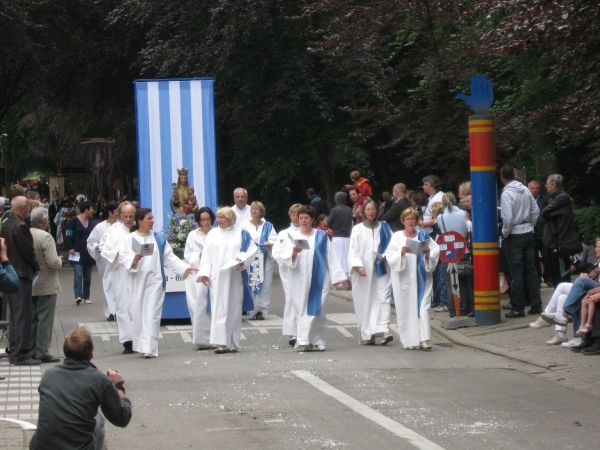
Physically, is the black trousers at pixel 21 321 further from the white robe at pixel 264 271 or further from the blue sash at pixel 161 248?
the white robe at pixel 264 271

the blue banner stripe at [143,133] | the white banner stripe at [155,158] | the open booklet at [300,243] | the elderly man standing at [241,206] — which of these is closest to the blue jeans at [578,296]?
the open booklet at [300,243]

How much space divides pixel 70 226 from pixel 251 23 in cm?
728

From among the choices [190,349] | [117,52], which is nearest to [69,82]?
[117,52]

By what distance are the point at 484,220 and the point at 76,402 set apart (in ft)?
30.1

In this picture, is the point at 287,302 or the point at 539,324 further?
the point at 539,324

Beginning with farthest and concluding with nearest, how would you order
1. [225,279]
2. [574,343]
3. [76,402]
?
[225,279], [574,343], [76,402]

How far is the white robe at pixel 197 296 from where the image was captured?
43.7 ft

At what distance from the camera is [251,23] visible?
24234 millimetres

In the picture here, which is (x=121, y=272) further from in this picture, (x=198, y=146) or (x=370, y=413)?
(x=370, y=413)

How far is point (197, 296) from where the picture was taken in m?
13.5

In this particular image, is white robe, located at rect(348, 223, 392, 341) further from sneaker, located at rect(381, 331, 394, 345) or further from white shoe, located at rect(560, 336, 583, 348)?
white shoe, located at rect(560, 336, 583, 348)

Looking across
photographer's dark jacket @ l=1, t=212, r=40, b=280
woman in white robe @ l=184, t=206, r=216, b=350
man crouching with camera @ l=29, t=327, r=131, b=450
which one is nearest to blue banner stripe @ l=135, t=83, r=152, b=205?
woman in white robe @ l=184, t=206, r=216, b=350

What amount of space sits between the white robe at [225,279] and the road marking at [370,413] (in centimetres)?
189

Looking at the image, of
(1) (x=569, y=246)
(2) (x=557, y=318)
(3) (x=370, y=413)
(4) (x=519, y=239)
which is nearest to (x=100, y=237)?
(4) (x=519, y=239)
